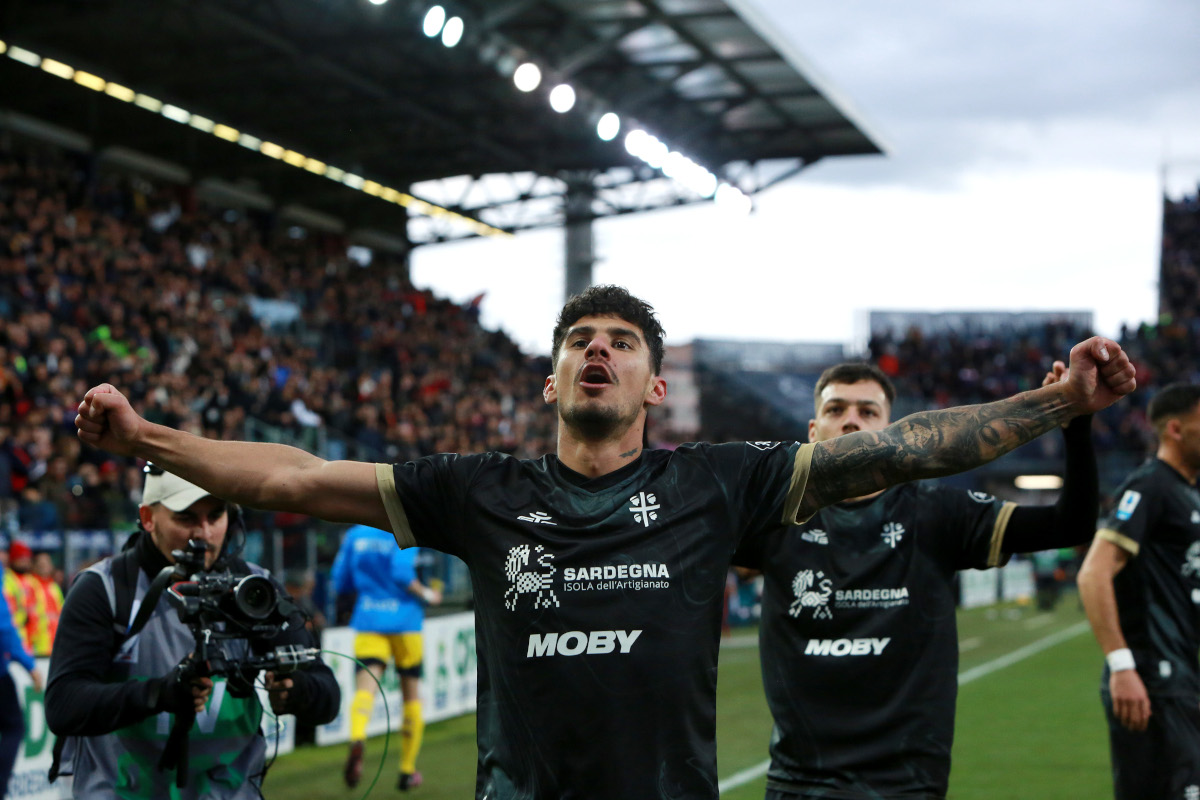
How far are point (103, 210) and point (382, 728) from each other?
1344 cm

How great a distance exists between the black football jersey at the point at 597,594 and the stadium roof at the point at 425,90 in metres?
14.2

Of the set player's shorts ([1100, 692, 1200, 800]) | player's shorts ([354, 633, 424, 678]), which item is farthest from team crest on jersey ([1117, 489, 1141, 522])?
player's shorts ([354, 633, 424, 678])

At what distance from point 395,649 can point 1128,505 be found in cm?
628

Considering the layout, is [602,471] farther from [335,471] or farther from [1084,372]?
[1084,372]

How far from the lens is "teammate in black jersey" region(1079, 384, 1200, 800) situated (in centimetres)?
547

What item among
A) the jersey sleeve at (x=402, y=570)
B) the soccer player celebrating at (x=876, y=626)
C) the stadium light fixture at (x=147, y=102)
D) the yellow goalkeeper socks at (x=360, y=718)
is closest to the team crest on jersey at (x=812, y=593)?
the soccer player celebrating at (x=876, y=626)

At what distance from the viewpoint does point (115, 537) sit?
42.4 feet

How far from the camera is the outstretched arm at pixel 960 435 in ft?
9.98

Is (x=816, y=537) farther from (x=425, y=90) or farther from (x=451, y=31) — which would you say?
(x=425, y=90)

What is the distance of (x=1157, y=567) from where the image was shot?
226 inches

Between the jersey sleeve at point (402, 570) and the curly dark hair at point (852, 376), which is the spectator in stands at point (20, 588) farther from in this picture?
the curly dark hair at point (852, 376)

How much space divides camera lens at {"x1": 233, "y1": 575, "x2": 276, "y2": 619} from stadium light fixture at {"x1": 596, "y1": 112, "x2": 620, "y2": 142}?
738 inches

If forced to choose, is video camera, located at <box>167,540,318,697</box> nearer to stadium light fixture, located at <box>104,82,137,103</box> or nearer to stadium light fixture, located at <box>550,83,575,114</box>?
stadium light fixture, located at <box>550,83,575,114</box>

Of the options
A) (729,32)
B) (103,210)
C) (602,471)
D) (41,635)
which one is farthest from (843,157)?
(602,471)
